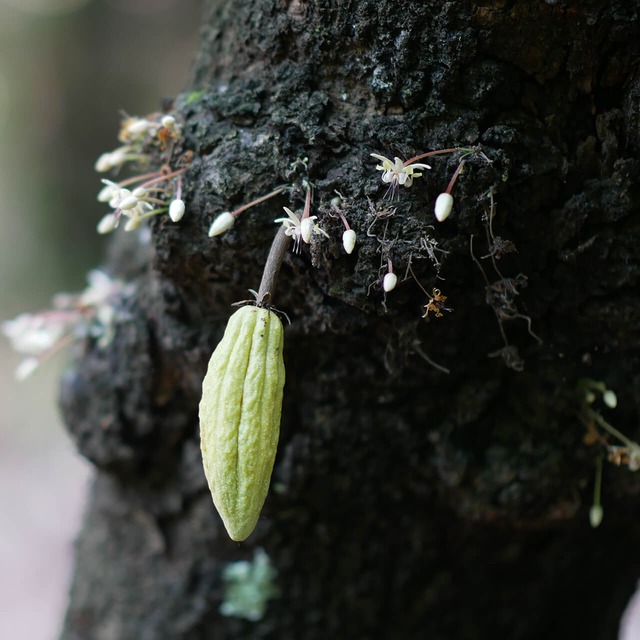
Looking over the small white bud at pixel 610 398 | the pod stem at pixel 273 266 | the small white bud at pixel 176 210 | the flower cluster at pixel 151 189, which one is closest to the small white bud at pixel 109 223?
the flower cluster at pixel 151 189

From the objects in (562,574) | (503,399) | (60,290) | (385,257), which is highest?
(60,290)

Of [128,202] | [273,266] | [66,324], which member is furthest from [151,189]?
[66,324]

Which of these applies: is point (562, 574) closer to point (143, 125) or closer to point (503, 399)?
point (503, 399)

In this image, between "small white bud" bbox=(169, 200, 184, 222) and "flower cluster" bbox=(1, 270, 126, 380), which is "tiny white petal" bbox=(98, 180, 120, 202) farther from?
"flower cluster" bbox=(1, 270, 126, 380)

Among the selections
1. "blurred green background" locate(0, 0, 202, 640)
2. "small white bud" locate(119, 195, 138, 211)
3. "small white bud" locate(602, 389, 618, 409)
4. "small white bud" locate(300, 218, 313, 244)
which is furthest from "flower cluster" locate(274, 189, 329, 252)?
"blurred green background" locate(0, 0, 202, 640)

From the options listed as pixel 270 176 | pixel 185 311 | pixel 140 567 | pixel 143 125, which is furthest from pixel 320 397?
pixel 140 567

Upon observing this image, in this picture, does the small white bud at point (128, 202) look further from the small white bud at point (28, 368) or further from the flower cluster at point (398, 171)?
the small white bud at point (28, 368)

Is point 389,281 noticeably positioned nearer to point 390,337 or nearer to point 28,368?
point 390,337
